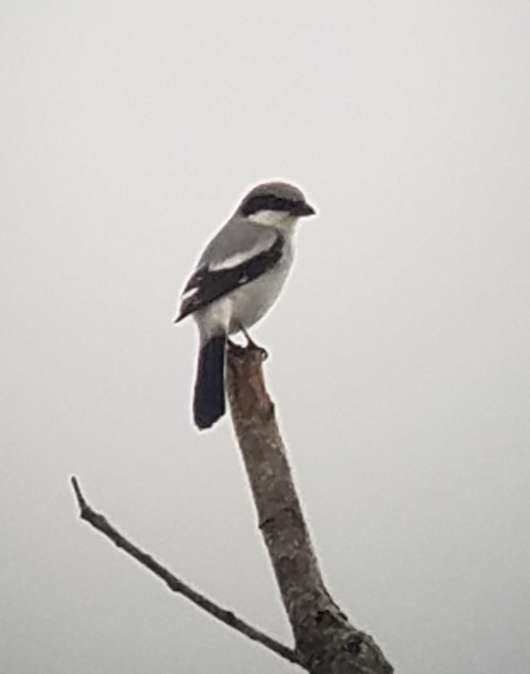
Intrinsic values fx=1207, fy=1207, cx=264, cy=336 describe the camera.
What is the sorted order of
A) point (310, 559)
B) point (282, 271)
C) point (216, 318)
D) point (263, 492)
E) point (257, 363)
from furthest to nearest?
1. point (282, 271)
2. point (216, 318)
3. point (257, 363)
4. point (263, 492)
5. point (310, 559)

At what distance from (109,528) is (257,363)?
1.55 m

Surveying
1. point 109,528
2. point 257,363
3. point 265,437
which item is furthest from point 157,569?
point 257,363

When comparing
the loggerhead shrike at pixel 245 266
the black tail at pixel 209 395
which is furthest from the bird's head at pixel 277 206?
the black tail at pixel 209 395

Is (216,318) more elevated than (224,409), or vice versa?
(216,318)

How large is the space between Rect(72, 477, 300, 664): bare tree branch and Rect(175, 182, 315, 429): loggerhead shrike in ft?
8.50

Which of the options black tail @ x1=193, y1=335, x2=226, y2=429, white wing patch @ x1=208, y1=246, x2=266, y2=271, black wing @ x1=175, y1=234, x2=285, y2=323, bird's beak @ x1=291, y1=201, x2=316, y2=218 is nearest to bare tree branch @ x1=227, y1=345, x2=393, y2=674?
black tail @ x1=193, y1=335, x2=226, y2=429

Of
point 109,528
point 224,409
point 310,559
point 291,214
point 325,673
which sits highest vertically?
point 291,214

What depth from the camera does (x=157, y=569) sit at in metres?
1.52

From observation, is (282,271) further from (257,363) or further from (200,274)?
(257,363)

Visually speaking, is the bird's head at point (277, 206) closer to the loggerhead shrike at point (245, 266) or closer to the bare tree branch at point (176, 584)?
the loggerhead shrike at point (245, 266)

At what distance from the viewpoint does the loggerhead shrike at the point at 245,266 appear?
4602 millimetres

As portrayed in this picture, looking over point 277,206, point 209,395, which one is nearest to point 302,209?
point 277,206

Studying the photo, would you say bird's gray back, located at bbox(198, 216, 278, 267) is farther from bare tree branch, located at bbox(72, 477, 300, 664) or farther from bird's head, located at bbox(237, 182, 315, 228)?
bare tree branch, located at bbox(72, 477, 300, 664)

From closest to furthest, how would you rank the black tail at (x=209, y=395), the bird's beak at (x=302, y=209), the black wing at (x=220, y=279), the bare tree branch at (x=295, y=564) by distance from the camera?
the bare tree branch at (x=295, y=564) < the black tail at (x=209, y=395) < the black wing at (x=220, y=279) < the bird's beak at (x=302, y=209)
